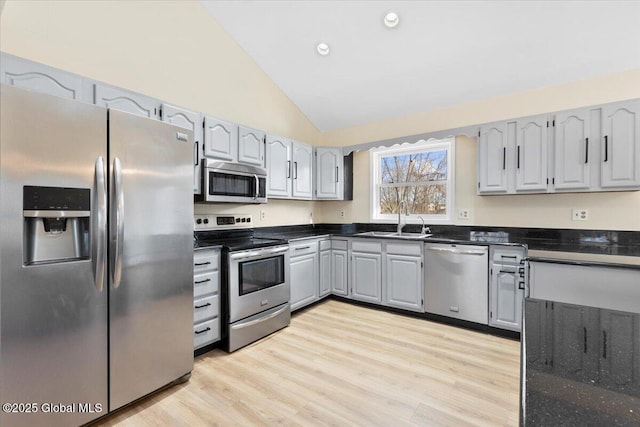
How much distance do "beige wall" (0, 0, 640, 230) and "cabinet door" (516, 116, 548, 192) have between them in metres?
0.31

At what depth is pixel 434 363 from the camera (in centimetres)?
247

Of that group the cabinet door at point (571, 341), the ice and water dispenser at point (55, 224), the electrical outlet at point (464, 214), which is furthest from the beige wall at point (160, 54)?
the cabinet door at point (571, 341)

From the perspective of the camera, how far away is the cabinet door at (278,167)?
3.62 metres

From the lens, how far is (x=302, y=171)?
161 inches

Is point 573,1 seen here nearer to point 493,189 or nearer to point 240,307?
point 493,189

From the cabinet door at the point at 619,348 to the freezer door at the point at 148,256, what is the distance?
215 centimetres

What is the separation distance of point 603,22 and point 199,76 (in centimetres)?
378

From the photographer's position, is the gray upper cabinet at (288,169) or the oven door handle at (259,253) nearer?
the oven door handle at (259,253)

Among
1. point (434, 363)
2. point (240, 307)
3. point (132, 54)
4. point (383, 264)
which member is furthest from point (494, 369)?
point (132, 54)

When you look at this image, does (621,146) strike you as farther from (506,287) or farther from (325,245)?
(325,245)

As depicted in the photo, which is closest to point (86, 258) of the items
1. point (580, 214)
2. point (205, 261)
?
point (205, 261)

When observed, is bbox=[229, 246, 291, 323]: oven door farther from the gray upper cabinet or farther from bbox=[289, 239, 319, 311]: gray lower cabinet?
the gray upper cabinet

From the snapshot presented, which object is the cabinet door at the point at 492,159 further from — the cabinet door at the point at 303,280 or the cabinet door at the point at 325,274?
the cabinet door at the point at 303,280

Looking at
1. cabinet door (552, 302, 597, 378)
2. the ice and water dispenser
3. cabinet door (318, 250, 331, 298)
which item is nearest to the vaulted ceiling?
cabinet door (318, 250, 331, 298)
